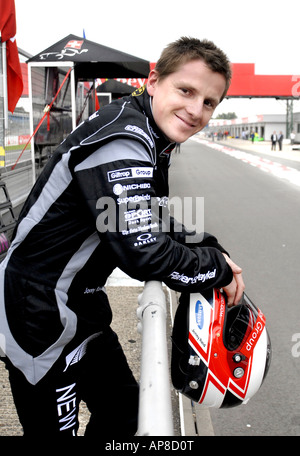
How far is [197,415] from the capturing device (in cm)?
301

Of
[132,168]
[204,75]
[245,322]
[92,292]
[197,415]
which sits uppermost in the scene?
[204,75]

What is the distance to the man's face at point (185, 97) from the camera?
1563mm

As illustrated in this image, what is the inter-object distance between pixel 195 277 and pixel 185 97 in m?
0.60

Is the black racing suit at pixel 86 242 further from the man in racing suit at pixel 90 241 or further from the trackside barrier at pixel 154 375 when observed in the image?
the trackside barrier at pixel 154 375

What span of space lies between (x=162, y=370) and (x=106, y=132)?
73cm

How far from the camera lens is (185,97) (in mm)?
1587

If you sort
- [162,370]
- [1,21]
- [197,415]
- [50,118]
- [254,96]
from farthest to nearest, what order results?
1. [254,96]
2. [50,118]
3. [1,21]
4. [197,415]
5. [162,370]

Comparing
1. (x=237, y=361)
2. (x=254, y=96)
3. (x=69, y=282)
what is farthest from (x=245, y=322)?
(x=254, y=96)

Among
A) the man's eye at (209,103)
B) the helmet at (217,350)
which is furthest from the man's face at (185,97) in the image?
the helmet at (217,350)

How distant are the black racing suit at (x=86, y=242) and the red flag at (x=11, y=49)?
3681 mm

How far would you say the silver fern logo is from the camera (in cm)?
165

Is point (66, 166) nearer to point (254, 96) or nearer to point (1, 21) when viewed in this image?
point (1, 21)

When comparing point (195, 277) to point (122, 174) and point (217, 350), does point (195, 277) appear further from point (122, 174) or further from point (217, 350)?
point (122, 174)
